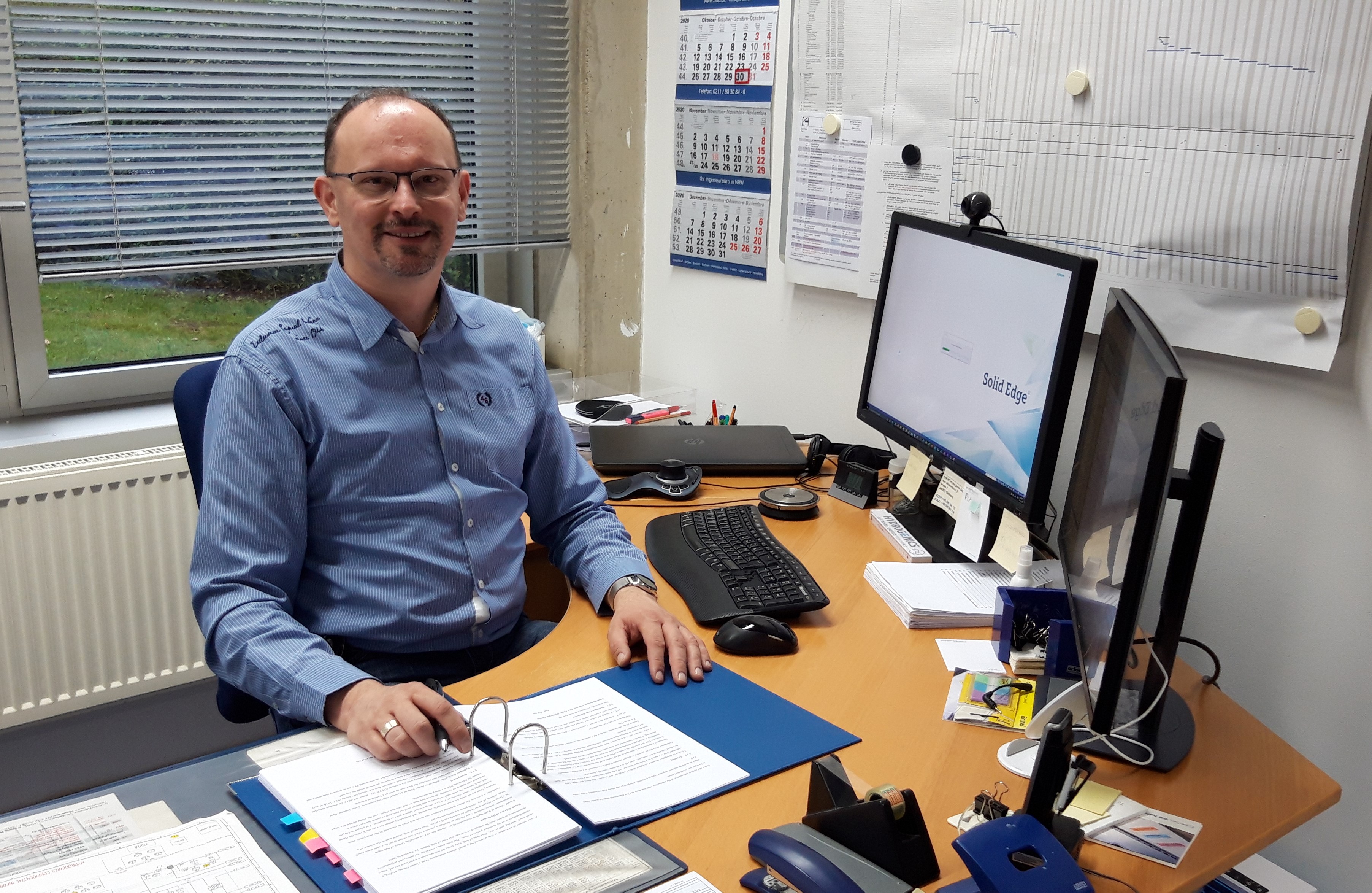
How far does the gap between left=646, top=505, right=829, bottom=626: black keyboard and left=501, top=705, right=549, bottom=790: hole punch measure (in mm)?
422

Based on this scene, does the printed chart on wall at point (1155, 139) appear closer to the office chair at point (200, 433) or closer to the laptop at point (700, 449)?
the laptop at point (700, 449)

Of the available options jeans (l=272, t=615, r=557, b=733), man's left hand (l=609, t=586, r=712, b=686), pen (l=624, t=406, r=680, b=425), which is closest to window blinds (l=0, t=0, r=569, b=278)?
pen (l=624, t=406, r=680, b=425)

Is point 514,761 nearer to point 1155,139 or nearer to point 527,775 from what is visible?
point 527,775

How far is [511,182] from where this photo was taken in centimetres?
277

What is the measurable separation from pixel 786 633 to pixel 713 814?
38cm

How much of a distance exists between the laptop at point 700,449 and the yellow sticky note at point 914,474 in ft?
1.05

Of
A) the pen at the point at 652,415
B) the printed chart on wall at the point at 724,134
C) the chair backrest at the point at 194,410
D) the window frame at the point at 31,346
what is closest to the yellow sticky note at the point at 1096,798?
the chair backrest at the point at 194,410

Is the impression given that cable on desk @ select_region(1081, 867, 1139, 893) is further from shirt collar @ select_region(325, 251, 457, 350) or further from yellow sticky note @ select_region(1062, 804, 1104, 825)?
shirt collar @ select_region(325, 251, 457, 350)

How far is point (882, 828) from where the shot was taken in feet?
3.16

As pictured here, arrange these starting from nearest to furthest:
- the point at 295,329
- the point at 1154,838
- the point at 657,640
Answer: the point at 1154,838 < the point at 657,640 < the point at 295,329

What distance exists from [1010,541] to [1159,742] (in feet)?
1.29

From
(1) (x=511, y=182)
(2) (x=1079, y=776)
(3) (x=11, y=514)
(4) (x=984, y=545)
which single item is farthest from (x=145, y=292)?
(2) (x=1079, y=776)

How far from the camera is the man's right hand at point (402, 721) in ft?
3.70

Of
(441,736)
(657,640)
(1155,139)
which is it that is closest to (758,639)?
(657,640)
